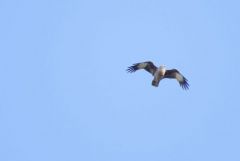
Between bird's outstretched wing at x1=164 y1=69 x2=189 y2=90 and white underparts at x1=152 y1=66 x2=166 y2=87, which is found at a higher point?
bird's outstretched wing at x1=164 y1=69 x2=189 y2=90

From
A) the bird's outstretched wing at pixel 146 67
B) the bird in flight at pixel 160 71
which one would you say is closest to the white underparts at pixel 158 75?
the bird in flight at pixel 160 71

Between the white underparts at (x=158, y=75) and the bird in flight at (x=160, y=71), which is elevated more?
the bird in flight at (x=160, y=71)

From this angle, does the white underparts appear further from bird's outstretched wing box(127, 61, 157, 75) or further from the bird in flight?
bird's outstretched wing box(127, 61, 157, 75)

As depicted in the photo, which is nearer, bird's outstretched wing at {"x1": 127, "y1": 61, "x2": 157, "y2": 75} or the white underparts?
the white underparts

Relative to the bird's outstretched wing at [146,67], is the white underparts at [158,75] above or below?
below

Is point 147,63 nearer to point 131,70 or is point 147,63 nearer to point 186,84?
point 131,70

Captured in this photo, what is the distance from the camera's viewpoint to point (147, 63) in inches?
747

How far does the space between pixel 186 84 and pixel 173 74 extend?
109cm

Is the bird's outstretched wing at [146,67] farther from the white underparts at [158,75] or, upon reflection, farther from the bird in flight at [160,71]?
the white underparts at [158,75]

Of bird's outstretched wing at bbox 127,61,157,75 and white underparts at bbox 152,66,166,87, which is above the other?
bird's outstretched wing at bbox 127,61,157,75

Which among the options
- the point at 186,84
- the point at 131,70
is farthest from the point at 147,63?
the point at 186,84

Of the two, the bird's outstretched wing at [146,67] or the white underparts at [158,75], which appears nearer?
the white underparts at [158,75]

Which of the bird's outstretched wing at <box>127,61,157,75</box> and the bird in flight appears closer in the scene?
the bird in flight

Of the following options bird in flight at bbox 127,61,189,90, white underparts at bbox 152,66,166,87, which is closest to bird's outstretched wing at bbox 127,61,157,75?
bird in flight at bbox 127,61,189,90
